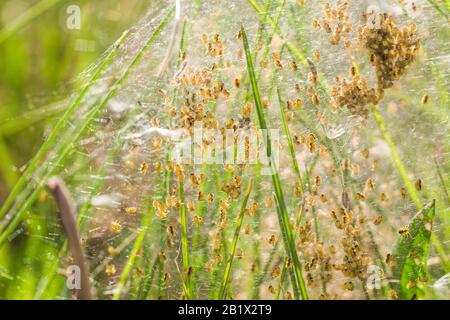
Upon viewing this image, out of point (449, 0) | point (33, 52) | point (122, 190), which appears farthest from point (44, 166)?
point (449, 0)

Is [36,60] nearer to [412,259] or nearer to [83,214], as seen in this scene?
[83,214]

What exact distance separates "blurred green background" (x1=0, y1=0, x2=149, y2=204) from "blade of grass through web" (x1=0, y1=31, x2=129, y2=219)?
0.11ft

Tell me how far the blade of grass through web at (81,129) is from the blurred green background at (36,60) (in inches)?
3.0

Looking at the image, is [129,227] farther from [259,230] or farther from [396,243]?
[396,243]

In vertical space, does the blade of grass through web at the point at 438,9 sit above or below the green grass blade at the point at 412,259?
above

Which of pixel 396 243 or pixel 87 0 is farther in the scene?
pixel 87 0

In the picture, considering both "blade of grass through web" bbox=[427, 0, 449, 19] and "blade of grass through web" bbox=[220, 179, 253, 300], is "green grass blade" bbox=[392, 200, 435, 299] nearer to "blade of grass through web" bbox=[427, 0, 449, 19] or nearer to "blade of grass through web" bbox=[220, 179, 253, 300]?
"blade of grass through web" bbox=[220, 179, 253, 300]

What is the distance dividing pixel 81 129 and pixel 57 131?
0.20ft

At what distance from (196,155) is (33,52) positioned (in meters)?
0.51

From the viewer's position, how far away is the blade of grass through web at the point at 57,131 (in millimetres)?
1431

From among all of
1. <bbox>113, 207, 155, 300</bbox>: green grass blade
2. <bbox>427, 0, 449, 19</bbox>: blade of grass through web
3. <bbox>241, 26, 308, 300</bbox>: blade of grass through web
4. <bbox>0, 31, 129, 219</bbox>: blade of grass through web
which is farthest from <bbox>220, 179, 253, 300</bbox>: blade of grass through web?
<bbox>427, 0, 449, 19</bbox>: blade of grass through web

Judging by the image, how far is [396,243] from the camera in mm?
1431

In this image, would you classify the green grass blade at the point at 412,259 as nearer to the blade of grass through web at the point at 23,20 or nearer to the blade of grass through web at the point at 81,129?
the blade of grass through web at the point at 81,129

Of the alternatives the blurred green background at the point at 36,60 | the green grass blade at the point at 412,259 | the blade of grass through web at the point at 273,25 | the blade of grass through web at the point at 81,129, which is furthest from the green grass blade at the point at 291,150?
the blurred green background at the point at 36,60
